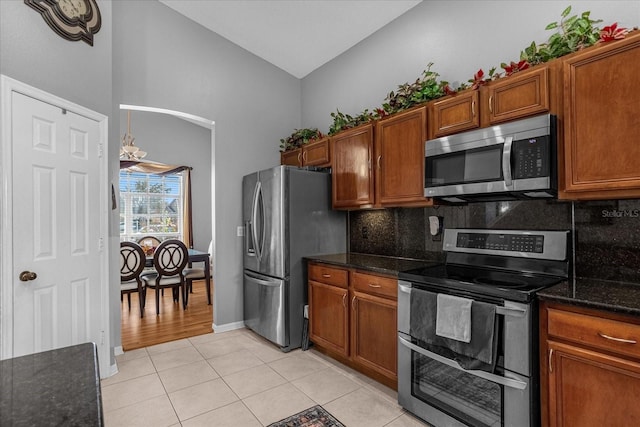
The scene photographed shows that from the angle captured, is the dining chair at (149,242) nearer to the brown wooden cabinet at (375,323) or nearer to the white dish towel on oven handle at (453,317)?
the brown wooden cabinet at (375,323)

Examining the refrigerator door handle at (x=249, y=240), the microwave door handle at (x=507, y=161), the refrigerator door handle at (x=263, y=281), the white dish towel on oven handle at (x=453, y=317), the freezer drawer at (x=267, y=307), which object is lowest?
the freezer drawer at (x=267, y=307)

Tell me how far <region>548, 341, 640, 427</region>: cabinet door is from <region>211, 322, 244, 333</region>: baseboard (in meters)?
3.17

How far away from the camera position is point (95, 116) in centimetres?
267

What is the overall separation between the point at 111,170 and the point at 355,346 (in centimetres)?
269

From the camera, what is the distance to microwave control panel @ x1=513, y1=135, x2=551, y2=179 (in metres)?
1.84

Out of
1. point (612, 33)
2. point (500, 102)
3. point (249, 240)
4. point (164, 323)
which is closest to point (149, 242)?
point (164, 323)

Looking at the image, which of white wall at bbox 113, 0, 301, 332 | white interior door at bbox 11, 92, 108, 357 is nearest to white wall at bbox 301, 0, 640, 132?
white wall at bbox 113, 0, 301, 332

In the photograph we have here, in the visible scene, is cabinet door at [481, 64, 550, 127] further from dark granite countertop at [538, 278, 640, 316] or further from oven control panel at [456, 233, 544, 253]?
dark granite countertop at [538, 278, 640, 316]

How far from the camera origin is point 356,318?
2697mm

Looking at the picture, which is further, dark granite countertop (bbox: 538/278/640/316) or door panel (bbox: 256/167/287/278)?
door panel (bbox: 256/167/287/278)

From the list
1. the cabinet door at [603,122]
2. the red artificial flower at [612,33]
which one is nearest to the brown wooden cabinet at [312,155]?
the cabinet door at [603,122]

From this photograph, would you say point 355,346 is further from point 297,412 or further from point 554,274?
point 554,274

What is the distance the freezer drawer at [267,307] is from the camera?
322cm

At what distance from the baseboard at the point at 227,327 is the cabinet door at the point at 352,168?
1.88 meters
